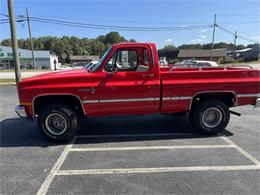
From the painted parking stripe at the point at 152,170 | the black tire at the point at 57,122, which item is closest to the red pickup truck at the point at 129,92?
the black tire at the point at 57,122

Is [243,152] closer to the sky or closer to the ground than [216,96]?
closer to the ground

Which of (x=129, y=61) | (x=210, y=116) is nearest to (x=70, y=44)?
(x=129, y=61)

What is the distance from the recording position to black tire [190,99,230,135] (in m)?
5.63

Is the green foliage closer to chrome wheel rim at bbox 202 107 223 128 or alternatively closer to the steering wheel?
the steering wheel

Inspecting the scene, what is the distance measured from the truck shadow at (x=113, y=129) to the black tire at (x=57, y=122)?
0.24 m

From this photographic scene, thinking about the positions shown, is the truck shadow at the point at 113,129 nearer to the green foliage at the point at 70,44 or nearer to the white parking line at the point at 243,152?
the white parking line at the point at 243,152

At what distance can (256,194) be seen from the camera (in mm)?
3279

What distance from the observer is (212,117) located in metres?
5.75

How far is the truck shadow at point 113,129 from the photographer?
5.52 m

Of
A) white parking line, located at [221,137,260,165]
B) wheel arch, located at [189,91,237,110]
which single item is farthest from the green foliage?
white parking line, located at [221,137,260,165]

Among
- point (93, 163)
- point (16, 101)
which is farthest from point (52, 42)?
point (93, 163)

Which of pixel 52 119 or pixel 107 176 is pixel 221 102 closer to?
pixel 107 176

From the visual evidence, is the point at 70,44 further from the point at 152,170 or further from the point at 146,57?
the point at 152,170

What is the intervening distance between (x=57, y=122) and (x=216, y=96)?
3662mm
